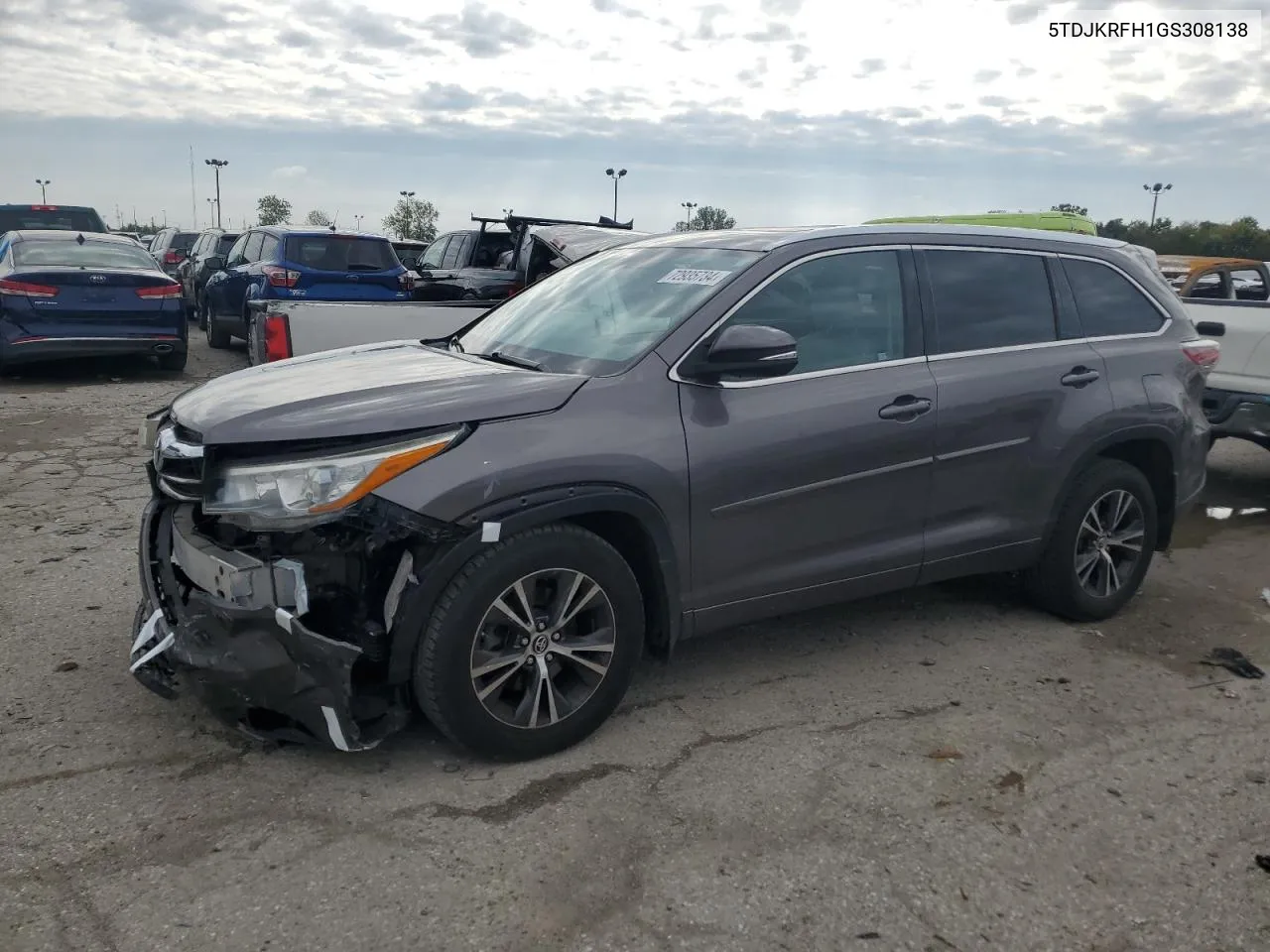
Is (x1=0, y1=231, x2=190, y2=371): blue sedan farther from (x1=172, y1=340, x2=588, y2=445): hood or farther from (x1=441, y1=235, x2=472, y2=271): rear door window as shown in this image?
(x1=172, y1=340, x2=588, y2=445): hood

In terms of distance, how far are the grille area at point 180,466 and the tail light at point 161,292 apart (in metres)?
8.69

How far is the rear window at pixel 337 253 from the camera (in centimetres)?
1260

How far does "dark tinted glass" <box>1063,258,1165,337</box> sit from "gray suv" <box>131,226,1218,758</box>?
2 centimetres

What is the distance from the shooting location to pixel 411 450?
323cm

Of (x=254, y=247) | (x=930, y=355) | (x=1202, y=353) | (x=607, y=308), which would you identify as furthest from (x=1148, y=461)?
(x=254, y=247)

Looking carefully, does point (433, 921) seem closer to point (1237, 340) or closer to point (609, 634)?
point (609, 634)

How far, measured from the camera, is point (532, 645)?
341 centimetres

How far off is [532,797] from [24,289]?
32.4 feet

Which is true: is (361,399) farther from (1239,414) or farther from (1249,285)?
(1249,285)

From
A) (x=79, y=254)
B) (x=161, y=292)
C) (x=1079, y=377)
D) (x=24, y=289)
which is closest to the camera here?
(x=1079, y=377)

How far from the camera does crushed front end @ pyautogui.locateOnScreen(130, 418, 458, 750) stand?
314 centimetres

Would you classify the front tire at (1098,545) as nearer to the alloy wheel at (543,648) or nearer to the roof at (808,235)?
the roof at (808,235)

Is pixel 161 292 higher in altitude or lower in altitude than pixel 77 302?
higher

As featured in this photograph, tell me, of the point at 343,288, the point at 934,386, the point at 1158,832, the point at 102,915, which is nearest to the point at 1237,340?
the point at 934,386
